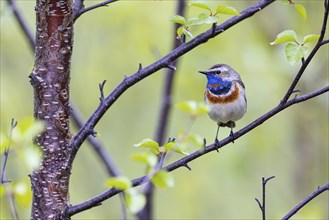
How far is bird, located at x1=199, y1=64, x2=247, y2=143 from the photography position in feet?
8.80

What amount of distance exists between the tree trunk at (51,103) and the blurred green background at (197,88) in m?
2.51

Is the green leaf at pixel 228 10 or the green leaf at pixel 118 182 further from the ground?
the green leaf at pixel 228 10

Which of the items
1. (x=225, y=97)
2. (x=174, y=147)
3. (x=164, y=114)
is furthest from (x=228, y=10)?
(x=164, y=114)

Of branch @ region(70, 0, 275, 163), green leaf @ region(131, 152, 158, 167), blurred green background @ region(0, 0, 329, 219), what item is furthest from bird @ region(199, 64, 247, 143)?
blurred green background @ region(0, 0, 329, 219)

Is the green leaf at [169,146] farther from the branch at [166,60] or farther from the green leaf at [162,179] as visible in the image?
the branch at [166,60]

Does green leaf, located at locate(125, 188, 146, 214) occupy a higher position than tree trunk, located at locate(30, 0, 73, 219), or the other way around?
tree trunk, located at locate(30, 0, 73, 219)

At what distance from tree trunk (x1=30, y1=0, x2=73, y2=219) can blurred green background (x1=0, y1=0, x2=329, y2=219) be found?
251cm

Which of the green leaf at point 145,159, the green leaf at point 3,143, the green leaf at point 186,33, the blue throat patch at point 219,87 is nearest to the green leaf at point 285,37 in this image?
the green leaf at point 186,33

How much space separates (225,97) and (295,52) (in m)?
1.04

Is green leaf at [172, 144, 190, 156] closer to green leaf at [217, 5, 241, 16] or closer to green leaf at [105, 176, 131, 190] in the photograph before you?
green leaf at [105, 176, 131, 190]

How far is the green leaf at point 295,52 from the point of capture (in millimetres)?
1706

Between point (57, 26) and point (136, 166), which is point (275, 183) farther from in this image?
point (57, 26)

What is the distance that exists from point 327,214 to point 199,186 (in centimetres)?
127

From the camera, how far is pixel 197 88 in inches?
189
